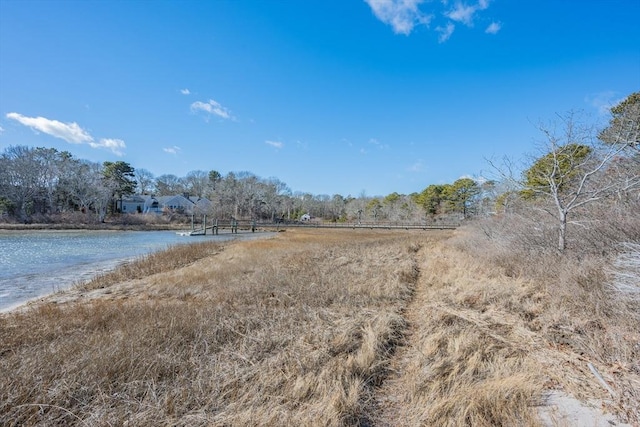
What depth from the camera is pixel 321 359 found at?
3.82 meters

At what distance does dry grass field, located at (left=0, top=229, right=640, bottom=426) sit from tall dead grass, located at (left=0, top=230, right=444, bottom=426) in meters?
0.02

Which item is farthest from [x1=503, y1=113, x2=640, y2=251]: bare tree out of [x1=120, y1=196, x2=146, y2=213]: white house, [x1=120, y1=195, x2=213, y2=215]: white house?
[x1=120, y1=196, x2=146, y2=213]: white house

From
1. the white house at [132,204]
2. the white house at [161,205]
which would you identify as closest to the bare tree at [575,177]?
the white house at [161,205]

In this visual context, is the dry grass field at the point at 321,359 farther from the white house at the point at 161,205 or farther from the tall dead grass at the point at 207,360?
the white house at the point at 161,205

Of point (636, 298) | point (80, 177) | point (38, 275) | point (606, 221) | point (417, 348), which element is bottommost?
point (38, 275)

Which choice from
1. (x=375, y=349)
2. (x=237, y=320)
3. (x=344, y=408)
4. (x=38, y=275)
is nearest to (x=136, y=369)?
(x=237, y=320)

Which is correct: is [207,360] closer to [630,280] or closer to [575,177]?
[630,280]

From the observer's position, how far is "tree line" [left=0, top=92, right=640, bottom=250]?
335 inches

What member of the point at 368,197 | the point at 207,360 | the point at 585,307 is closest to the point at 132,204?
the point at 368,197

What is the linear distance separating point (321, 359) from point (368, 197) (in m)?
85.3

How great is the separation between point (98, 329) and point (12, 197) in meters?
58.9

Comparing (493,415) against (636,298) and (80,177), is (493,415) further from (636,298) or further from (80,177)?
(80,177)

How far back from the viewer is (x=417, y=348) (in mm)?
4445

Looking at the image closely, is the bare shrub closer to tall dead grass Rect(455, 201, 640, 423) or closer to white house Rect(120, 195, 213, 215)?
tall dead grass Rect(455, 201, 640, 423)
